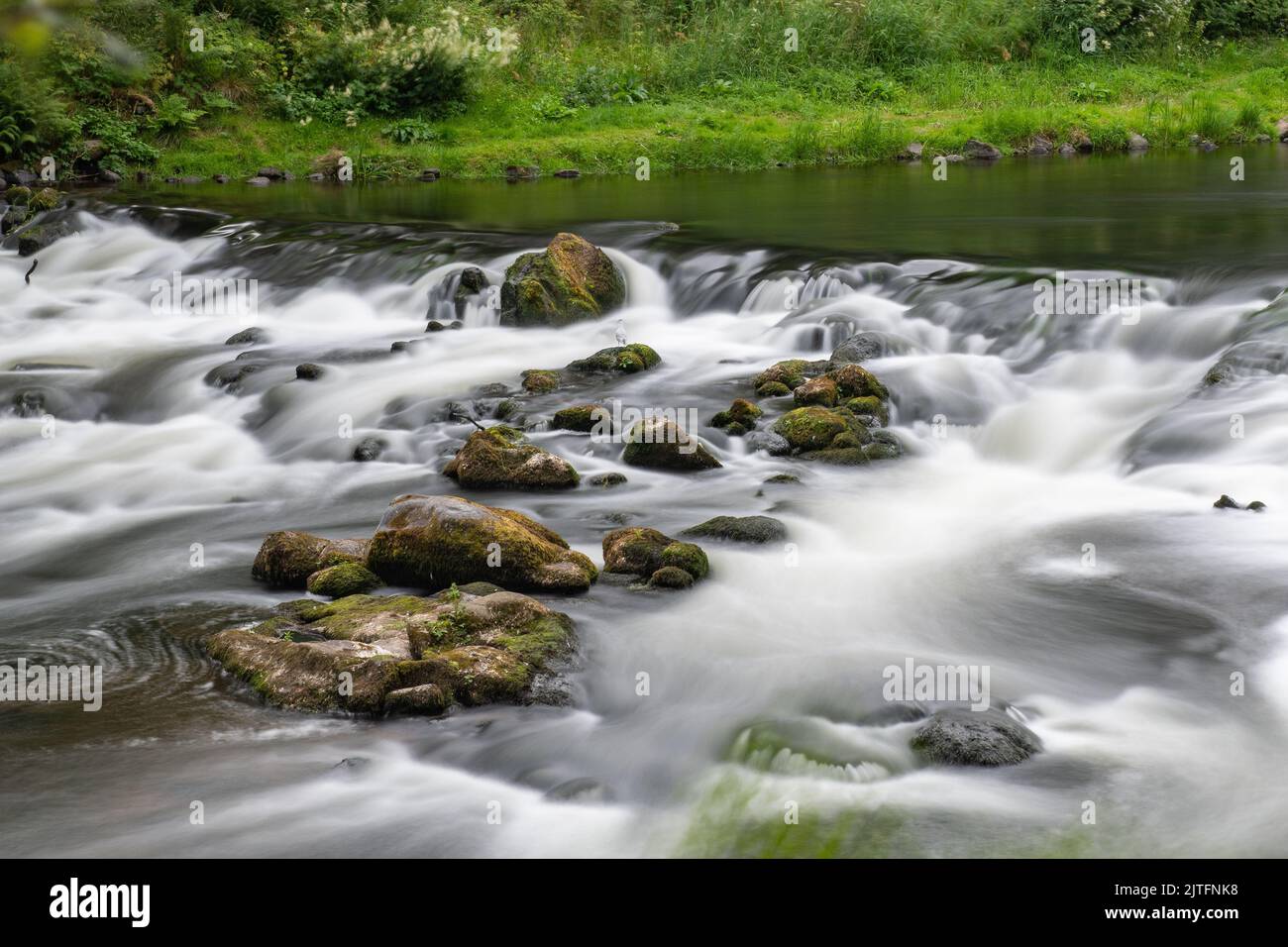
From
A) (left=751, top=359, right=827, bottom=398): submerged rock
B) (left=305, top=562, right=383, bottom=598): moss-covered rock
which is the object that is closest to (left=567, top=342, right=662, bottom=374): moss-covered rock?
(left=751, top=359, right=827, bottom=398): submerged rock

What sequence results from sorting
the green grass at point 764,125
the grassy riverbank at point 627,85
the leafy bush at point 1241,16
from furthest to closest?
1. the leafy bush at point 1241,16
2. the green grass at point 764,125
3. the grassy riverbank at point 627,85

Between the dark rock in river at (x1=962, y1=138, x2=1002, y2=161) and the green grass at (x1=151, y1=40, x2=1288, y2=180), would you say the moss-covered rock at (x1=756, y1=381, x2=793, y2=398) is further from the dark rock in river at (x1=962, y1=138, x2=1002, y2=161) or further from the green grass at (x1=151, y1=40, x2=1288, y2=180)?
the dark rock in river at (x1=962, y1=138, x2=1002, y2=161)

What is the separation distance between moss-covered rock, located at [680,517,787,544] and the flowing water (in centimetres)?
11

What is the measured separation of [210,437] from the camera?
11.0 metres

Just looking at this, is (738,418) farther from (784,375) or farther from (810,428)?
(784,375)

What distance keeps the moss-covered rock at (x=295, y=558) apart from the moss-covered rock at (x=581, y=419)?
3128 mm

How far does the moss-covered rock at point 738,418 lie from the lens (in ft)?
33.8

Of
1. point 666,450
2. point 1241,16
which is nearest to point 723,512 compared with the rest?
point 666,450

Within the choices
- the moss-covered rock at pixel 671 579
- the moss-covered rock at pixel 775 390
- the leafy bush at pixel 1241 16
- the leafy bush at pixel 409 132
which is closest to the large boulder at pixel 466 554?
the moss-covered rock at pixel 671 579

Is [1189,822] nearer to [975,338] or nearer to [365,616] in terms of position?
[365,616]

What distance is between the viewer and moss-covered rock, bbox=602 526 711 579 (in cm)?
736

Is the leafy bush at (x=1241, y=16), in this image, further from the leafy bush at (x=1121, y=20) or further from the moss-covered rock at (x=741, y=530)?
the moss-covered rock at (x=741, y=530)

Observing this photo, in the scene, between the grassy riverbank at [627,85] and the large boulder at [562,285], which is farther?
the grassy riverbank at [627,85]

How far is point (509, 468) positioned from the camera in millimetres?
9094
